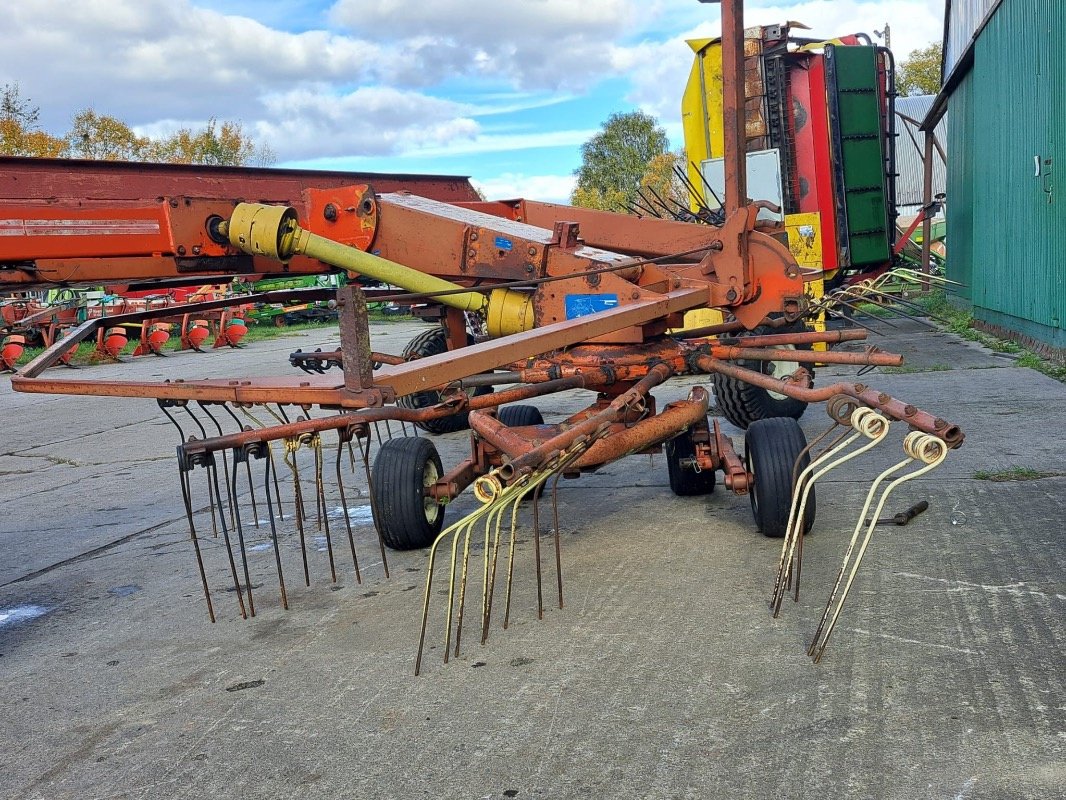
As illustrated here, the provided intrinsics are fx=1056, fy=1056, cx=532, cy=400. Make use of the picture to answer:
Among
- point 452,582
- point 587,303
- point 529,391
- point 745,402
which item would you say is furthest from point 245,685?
point 745,402

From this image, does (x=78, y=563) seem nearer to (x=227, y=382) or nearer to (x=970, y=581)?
(x=227, y=382)

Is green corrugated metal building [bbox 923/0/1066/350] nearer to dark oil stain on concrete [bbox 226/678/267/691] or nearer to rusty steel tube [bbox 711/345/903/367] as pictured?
rusty steel tube [bbox 711/345/903/367]

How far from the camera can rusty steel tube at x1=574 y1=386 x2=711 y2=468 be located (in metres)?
4.82

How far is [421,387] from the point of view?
3.64m

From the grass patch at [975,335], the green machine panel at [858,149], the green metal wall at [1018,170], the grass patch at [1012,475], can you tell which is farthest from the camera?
the green machine panel at [858,149]

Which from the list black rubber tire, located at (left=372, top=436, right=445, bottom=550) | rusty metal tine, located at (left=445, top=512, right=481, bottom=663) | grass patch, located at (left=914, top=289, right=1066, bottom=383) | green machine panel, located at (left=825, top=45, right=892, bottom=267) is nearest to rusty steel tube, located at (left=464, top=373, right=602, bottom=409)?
black rubber tire, located at (left=372, top=436, right=445, bottom=550)

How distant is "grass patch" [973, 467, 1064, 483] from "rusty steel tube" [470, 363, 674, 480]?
201 cm

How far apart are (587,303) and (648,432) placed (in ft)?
2.83

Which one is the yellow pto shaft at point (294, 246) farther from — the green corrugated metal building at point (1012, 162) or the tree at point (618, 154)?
the tree at point (618, 154)

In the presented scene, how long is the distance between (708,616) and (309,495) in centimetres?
353

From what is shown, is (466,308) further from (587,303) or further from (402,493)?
(402,493)

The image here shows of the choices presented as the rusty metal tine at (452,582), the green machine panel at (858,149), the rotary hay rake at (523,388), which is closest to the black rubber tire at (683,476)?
the rotary hay rake at (523,388)

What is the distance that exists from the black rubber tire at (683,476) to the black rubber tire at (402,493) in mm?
1390

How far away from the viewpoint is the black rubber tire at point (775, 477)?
4.90m
